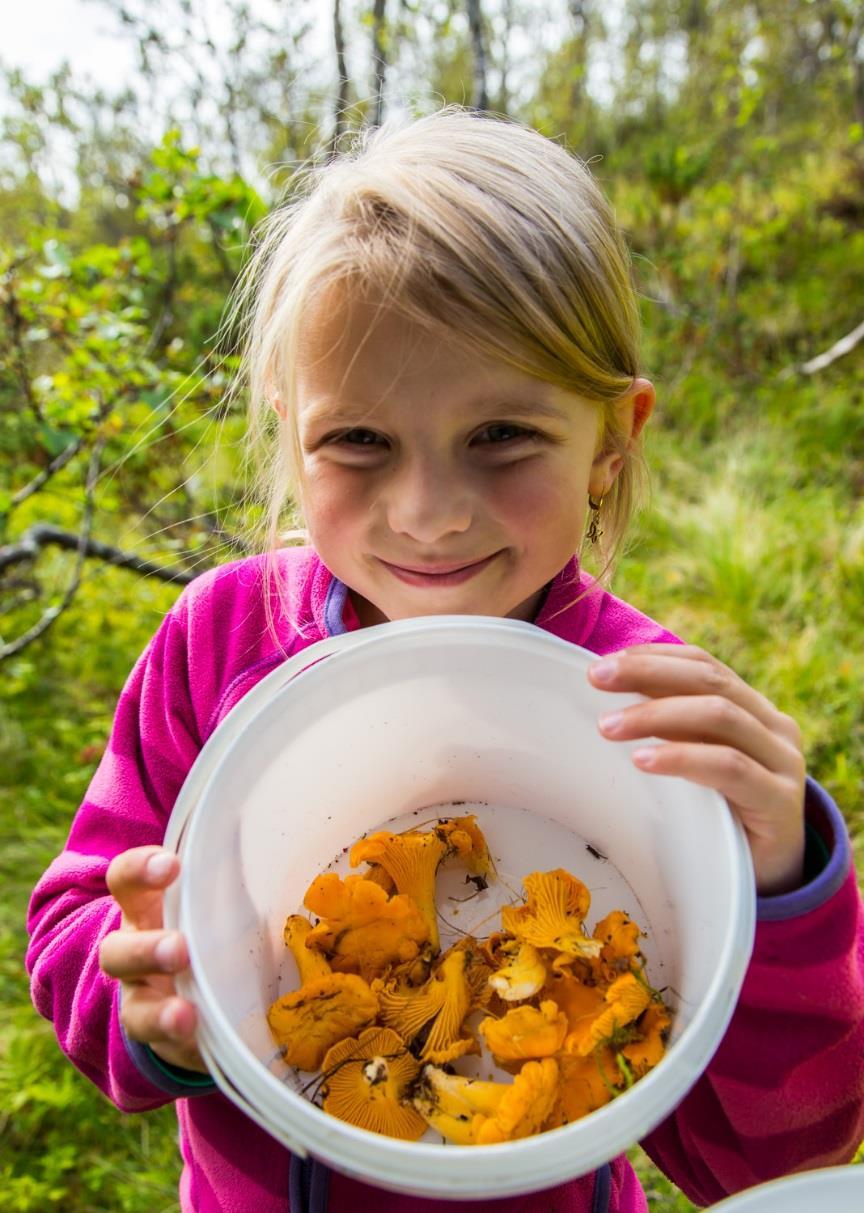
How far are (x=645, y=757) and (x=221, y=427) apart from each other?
0.98 metres

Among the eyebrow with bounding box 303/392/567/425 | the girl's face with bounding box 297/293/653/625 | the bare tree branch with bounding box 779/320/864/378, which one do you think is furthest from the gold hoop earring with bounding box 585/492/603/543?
the bare tree branch with bounding box 779/320/864/378

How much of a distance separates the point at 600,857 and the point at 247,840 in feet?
1.49

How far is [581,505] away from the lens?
38.4 inches

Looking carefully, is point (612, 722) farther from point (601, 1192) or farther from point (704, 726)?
point (601, 1192)

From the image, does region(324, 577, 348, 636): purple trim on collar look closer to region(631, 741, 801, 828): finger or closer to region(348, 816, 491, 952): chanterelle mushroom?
region(348, 816, 491, 952): chanterelle mushroom

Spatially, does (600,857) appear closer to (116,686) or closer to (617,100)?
(116,686)

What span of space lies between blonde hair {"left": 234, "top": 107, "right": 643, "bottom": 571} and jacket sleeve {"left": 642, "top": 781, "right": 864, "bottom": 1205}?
539 millimetres

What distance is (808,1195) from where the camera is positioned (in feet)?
2.15

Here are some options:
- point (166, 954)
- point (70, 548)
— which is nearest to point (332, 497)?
point (166, 954)

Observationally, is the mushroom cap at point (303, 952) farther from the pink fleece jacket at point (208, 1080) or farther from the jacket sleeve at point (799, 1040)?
the jacket sleeve at point (799, 1040)

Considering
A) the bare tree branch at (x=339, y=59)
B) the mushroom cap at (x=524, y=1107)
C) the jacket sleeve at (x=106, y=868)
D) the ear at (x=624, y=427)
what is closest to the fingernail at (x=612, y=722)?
the mushroom cap at (x=524, y=1107)

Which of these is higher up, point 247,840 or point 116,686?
point 247,840

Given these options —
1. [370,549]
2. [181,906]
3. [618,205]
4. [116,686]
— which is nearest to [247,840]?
[181,906]

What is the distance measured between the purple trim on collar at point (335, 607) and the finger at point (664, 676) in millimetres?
470
